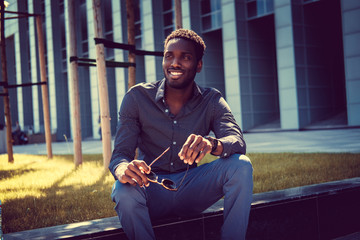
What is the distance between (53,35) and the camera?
1345 inches

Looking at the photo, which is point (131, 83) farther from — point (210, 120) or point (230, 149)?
point (230, 149)

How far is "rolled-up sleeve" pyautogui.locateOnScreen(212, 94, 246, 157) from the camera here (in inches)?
103

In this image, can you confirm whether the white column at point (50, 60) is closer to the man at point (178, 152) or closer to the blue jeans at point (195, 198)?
the man at point (178, 152)

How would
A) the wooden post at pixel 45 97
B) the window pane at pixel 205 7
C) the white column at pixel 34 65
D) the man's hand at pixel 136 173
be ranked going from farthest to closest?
the white column at pixel 34 65
the window pane at pixel 205 7
the wooden post at pixel 45 97
the man's hand at pixel 136 173

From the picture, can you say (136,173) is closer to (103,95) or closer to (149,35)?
(103,95)

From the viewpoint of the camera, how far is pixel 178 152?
113 inches

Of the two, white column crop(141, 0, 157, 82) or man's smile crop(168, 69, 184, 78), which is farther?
white column crop(141, 0, 157, 82)

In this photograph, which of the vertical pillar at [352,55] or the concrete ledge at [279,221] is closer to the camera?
the concrete ledge at [279,221]

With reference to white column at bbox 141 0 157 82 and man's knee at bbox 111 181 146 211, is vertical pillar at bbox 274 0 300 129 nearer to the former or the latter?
white column at bbox 141 0 157 82

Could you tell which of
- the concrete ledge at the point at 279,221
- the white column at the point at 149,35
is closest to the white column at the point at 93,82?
the white column at the point at 149,35

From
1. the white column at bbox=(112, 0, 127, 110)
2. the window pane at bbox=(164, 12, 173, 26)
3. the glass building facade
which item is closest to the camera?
the glass building facade

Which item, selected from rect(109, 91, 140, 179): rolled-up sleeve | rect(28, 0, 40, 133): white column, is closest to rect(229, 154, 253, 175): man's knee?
rect(109, 91, 140, 179): rolled-up sleeve

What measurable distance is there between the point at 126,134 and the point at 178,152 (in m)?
0.40

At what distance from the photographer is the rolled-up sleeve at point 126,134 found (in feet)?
8.75
